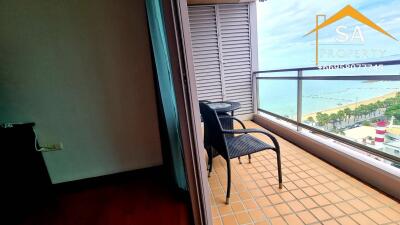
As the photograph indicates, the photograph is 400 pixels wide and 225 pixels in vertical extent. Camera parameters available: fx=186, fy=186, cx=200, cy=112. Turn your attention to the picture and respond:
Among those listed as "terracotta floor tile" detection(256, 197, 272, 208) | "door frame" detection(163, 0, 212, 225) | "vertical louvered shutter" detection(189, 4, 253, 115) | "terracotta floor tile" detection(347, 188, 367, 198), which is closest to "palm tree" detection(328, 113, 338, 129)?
"terracotta floor tile" detection(347, 188, 367, 198)

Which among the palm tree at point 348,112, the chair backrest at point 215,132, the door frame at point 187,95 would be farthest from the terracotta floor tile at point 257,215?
the palm tree at point 348,112

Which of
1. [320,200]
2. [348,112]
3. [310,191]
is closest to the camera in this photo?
[320,200]

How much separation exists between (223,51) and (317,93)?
196cm

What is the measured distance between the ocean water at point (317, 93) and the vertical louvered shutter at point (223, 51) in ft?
1.53

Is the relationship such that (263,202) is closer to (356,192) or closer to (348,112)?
(356,192)

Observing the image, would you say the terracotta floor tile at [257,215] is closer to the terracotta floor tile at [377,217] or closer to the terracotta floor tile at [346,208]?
the terracotta floor tile at [346,208]

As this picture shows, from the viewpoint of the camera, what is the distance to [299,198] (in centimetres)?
148

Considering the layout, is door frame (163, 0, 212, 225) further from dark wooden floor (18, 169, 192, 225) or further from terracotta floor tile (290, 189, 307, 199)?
terracotta floor tile (290, 189, 307, 199)

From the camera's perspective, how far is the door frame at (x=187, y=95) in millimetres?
908

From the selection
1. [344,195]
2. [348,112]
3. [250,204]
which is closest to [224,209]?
[250,204]

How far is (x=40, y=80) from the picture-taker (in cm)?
170

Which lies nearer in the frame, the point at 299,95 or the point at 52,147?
the point at 52,147

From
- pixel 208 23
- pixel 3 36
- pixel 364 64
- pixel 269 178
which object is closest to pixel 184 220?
pixel 269 178

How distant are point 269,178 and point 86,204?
5.68 ft
